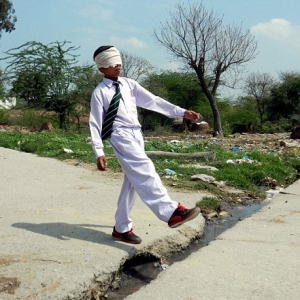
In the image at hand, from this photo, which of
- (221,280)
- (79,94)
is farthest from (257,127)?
(221,280)

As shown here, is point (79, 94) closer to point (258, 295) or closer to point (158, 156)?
point (158, 156)

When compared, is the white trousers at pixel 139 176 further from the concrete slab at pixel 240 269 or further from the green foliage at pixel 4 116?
the green foliage at pixel 4 116

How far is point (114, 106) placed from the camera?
4164 millimetres

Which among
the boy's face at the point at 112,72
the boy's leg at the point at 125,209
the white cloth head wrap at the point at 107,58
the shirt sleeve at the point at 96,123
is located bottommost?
the boy's leg at the point at 125,209

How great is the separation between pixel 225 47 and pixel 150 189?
20.7 m

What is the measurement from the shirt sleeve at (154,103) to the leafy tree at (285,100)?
3294 centimetres

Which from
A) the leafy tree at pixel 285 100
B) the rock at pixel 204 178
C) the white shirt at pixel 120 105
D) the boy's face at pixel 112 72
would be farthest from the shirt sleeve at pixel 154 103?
the leafy tree at pixel 285 100

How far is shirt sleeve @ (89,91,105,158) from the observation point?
13.3 ft

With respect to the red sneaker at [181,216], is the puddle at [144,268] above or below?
below

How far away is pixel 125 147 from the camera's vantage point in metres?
4.07

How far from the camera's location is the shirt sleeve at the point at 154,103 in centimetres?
449

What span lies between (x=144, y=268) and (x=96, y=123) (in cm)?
121

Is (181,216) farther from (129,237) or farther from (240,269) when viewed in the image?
(240,269)

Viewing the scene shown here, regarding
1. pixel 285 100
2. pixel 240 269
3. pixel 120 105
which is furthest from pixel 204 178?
pixel 285 100
